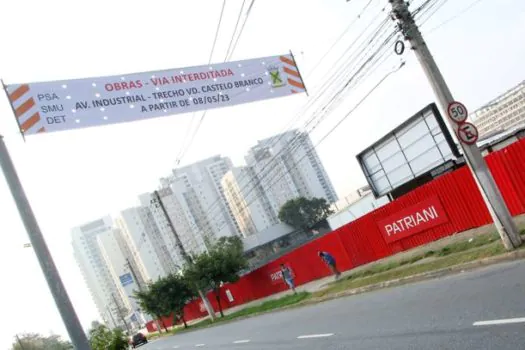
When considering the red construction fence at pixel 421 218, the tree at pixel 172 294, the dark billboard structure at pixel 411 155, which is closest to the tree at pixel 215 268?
the red construction fence at pixel 421 218

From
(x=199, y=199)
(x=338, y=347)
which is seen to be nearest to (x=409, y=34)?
(x=338, y=347)

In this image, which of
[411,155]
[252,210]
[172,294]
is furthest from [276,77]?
[252,210]

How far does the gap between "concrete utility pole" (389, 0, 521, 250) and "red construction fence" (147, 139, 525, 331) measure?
4185 millimetres

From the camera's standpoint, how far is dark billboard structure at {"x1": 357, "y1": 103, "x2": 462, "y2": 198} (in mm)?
22219

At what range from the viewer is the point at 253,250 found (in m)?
95.5

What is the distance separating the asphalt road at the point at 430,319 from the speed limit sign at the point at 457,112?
138 inches

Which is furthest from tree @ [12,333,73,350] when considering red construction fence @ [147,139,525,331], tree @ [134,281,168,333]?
red construction fence @ [147,139,525,331]

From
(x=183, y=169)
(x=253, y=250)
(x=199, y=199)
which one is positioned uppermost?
(x=183, y=169)

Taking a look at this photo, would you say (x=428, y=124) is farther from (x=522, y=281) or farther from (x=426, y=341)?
(x=426, y=341)

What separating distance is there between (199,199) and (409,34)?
13577 centimetres

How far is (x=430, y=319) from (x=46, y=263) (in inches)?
253

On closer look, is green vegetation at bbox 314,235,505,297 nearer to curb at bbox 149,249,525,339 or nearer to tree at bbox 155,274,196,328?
curb at bbox 149,249,525,339

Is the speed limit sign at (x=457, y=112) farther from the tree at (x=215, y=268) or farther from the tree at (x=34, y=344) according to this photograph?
the tree at (x=34, y=344)

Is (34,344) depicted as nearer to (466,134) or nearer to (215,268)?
(215,268)
